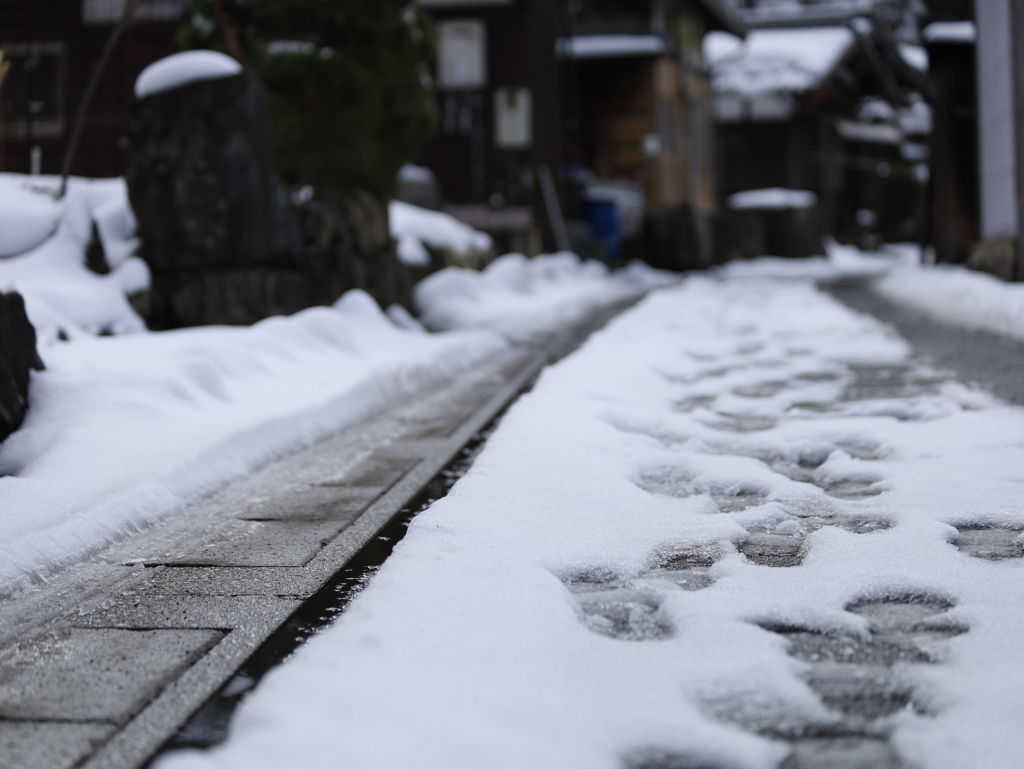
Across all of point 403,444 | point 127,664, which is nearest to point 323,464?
point 403,444

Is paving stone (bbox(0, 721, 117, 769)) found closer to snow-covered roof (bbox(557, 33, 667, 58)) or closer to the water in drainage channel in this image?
the water in drainage channel

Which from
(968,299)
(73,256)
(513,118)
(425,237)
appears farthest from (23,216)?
(513,118)

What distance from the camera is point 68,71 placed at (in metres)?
9.62

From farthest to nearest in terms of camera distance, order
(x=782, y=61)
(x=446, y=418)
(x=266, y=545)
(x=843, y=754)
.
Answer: (x=782, y=61), (x=446, y=418), (x=266, y=545), (x=843, y=754)

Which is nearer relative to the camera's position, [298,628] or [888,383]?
[298,628]

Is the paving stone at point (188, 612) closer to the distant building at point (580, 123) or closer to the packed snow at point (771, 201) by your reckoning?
the distant building at point (580, 123)

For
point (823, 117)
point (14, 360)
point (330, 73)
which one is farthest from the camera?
point (823, 117)

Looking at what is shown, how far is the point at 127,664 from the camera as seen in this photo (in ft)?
5.16

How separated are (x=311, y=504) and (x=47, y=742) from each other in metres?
1.36

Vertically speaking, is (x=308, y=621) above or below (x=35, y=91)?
below

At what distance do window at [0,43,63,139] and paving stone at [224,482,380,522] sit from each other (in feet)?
18.1

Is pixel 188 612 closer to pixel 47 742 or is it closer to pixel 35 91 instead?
pixel 47 742

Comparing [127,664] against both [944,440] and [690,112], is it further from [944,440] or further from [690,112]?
[690,112]

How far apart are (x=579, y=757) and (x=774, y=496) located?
1.40m
